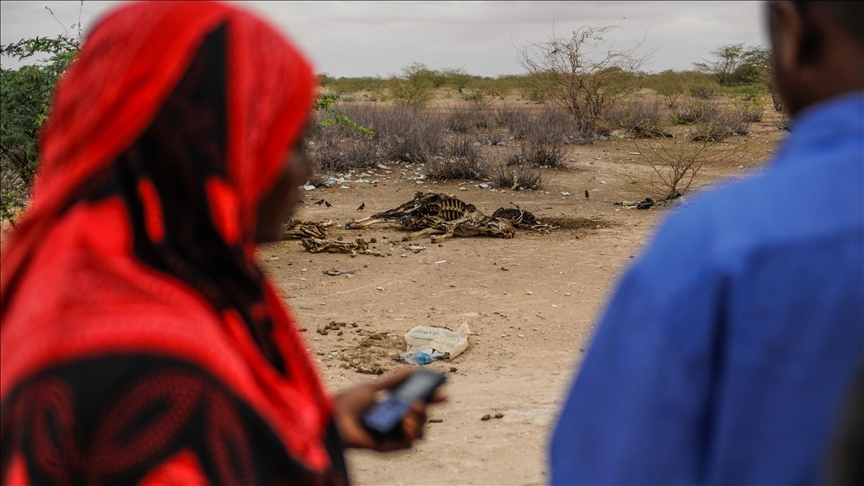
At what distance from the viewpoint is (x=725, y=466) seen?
0.80 meters

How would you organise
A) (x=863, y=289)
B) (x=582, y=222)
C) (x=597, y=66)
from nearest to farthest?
(x=863, y=289) → (x=582, y=222) → (x=597, y=66)

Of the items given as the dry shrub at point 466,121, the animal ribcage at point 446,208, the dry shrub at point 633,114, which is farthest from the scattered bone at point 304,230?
the dry shrub at point 466,121

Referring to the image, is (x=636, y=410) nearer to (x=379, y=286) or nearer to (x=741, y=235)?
(x=741, y=235)

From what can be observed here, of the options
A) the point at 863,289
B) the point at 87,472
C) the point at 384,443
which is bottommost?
the point at 384,443

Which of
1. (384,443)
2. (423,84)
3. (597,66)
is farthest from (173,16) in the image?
(423,84)

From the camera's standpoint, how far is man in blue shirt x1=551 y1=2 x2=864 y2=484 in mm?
725

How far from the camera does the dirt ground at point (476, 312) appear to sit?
358 cm

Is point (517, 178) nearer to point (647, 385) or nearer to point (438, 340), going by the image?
point (438, 340)

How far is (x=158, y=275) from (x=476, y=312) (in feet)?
15.3

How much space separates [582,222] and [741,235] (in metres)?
8.23

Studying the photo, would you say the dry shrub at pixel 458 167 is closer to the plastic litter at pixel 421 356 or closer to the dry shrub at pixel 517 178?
the dry shrub at pixel 517 178

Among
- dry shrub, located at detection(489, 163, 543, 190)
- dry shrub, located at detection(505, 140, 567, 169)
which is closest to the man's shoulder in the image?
dry shrub, located at detection(489, 163, 543, 190)

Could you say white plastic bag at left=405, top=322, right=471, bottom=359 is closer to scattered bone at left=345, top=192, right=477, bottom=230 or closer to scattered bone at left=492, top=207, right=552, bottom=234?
scattered bone at left=345, top=192, right=477, bottom=230

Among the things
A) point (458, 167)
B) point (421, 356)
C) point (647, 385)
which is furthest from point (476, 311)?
point (458, 167)
